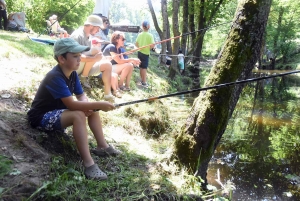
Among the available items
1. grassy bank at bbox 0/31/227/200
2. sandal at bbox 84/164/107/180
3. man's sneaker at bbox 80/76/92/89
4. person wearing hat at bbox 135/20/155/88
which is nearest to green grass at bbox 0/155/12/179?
grassy bank at bbox 0/31/227/200

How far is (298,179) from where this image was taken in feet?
14.7

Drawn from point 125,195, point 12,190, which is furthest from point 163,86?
point 12,190

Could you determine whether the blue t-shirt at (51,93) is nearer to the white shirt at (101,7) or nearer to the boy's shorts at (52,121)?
the boy's shorts at (52,121)

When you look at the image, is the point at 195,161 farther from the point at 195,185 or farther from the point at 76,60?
the point at 76,60

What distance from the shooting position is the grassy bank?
94.3 inches

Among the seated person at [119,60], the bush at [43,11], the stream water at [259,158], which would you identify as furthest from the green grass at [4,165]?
the bush at [43,11]

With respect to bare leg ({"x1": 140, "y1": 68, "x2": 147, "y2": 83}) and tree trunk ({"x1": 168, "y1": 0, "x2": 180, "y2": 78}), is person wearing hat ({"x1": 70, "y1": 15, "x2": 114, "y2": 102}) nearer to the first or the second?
bare leg ({"x1": 140, "y1": 68, "x2": 147, "y2": 83})

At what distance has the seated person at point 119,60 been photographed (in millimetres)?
6105

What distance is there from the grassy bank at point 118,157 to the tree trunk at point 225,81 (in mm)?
259

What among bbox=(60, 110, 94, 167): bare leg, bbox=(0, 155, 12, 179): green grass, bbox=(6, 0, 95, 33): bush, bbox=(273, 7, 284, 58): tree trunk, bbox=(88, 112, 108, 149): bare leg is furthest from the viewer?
bbox=(273, 7, 284, 58): tree trunk

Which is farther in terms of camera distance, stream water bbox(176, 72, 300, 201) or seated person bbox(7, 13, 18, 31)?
seated person bbox(7, 13, 18, 31)

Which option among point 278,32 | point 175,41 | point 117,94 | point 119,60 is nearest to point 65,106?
point 117,94

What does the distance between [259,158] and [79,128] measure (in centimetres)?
370

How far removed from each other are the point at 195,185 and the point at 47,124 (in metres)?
1.60
